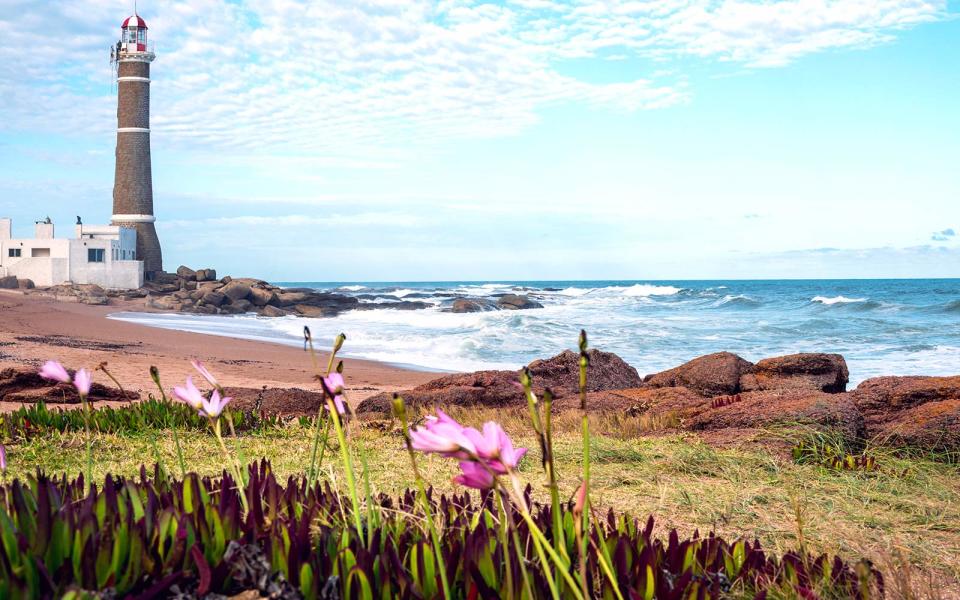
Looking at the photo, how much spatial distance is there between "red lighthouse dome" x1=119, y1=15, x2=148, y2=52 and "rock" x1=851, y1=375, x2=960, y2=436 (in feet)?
167

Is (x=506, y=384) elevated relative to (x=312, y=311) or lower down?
elevated

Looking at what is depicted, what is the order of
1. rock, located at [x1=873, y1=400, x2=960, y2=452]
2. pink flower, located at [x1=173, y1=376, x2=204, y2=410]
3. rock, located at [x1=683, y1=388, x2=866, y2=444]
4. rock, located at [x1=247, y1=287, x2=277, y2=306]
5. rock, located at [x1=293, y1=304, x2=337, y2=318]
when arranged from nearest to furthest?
pink flower, located at [x1=173, y1=376, x2=204, y2=410], rock, located at [x1=873, y1=400, x2=960, y2=452], rock, located at [x1=683, y1=388, x2=866, y2=444], rock, located at [x1=293, y1=304, x2=337, y2=318], rock, located at [x1=247, y1=287, x2=277, y2=306]

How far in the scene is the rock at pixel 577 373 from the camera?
12.1 meters

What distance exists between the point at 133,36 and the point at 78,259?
13836mm

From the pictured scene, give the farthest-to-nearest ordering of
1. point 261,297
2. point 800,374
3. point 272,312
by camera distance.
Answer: point 261,297 < point 272,312 < point 800,374

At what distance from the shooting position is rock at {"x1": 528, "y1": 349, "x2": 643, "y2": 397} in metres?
12.1

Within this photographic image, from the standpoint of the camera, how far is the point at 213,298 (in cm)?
4959

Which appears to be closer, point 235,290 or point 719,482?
point 719,482

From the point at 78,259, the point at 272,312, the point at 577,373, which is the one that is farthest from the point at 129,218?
the point at 577,373

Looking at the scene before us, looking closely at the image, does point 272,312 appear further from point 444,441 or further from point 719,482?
point 444,441

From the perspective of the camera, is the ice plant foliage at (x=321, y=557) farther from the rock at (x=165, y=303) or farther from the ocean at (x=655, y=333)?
the rock at (x=165, y=303)

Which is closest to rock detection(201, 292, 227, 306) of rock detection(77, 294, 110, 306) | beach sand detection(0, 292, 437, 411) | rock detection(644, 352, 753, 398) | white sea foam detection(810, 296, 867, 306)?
rock detection(77, 294, 110, 306)

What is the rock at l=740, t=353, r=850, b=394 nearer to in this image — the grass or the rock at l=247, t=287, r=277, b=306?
the grass

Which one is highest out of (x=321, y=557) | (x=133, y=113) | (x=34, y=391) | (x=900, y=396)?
(x=133, y=113)
